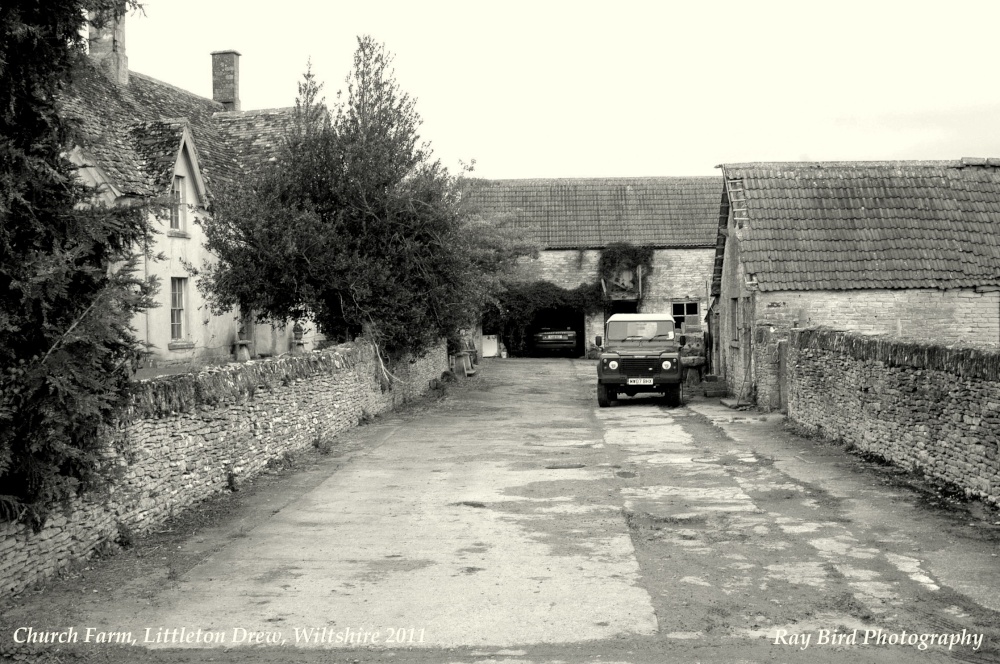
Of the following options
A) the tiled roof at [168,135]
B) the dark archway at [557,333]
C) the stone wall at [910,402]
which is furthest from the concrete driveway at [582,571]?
the dark archway at [557,333]

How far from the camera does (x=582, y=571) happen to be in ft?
25.2

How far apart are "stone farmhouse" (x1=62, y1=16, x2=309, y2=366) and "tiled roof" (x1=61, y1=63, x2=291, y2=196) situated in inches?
1.4

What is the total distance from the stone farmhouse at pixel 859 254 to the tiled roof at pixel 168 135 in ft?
38.1

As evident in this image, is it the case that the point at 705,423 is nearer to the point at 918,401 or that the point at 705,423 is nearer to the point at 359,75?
the point at 918,401

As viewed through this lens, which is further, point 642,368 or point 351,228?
point 642,368

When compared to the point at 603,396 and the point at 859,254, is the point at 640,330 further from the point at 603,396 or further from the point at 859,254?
the point at 859,254

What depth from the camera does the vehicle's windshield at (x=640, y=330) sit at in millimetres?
23000

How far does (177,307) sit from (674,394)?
1398 cm

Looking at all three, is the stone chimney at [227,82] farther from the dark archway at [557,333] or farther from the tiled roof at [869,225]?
the tiled roof at [869,225]

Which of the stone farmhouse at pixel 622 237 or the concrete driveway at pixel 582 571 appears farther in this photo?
the stone farmhouse at pixel 622 237

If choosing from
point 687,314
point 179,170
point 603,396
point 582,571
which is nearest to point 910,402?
point 582,571

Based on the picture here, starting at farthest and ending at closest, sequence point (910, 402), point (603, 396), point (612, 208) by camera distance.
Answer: point (612, 208), point (603, 396), point (910, 402)

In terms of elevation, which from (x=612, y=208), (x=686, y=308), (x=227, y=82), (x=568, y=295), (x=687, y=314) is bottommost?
(x=687, y=314)

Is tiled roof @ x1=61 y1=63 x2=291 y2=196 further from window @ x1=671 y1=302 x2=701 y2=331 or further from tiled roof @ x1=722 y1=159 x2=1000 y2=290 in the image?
window @ x1=671 y1=302 x2=701 y2=331
